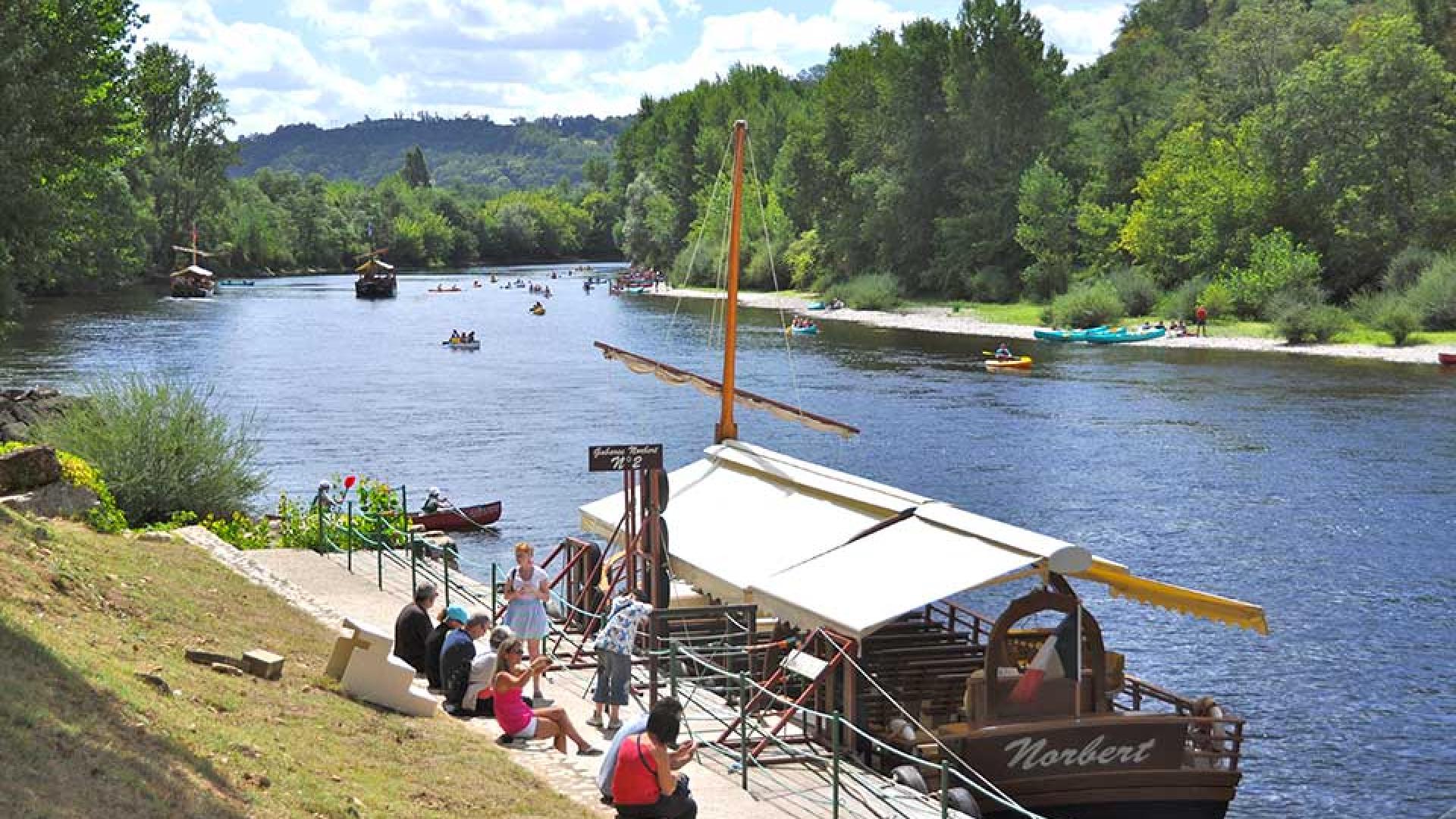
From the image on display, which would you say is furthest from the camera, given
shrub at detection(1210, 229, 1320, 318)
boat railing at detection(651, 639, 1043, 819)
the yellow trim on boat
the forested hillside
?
shrub at detection(1210, 229, 1320, 318)

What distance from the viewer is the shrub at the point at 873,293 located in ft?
372

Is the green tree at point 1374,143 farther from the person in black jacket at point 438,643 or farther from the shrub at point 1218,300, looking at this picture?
the person in black jacket at point 438,643

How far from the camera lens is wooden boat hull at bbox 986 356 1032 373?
73250 mm

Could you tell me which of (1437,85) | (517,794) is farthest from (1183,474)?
(1437,85)

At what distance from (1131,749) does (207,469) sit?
62.2 feet

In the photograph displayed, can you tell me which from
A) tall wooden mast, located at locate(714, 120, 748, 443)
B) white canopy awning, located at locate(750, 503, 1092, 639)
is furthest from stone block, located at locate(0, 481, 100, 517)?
white canopy awning, located at locate(750, 503, 1092, 639)

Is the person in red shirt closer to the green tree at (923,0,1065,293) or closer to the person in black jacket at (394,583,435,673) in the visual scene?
the person in black jacket at (394,583,435,673)

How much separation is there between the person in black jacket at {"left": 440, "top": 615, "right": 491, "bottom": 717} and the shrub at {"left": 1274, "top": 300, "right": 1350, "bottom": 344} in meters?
69.5

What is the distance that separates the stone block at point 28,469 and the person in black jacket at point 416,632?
7694 mm

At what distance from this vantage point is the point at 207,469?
3059 cm

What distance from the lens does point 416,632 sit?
18188mm

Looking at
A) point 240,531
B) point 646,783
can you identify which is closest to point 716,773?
point 646,783

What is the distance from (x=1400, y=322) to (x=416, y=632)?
67.8 m

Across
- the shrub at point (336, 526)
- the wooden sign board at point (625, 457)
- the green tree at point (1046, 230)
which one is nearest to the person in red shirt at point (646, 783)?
the wooden sign board at point (625, 457)
